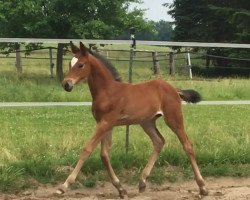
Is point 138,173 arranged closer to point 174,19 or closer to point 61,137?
point 61,137

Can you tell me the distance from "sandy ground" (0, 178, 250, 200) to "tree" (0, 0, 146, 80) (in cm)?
1487

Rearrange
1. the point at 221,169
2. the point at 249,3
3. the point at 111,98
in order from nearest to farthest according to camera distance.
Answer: the point at 111,98 < the point at 221,169 < the point at 249,3

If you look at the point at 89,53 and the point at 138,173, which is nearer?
the point at 89,53

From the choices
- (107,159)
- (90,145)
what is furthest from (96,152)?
(90,145)

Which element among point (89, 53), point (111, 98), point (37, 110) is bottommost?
point (37, 110)

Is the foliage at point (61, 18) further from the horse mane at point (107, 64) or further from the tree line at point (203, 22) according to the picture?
the horse mane at point (107, 64)

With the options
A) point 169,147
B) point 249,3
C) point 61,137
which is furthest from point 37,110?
point 249,3

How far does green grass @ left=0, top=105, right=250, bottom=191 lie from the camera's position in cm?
704

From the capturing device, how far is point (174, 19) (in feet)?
121

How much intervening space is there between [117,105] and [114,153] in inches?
70.1

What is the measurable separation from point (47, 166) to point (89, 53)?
1883 mm

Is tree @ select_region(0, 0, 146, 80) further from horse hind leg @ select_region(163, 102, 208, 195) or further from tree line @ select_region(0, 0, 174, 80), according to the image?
horse hind leg @ select_region(163, 102, 208, 195)

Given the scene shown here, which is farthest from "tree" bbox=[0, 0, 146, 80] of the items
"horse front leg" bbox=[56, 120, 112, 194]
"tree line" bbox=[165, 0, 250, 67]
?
"horse front leg" bbox=[56, 120, 112, 194]

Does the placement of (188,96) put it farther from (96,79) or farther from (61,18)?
(61,18)
